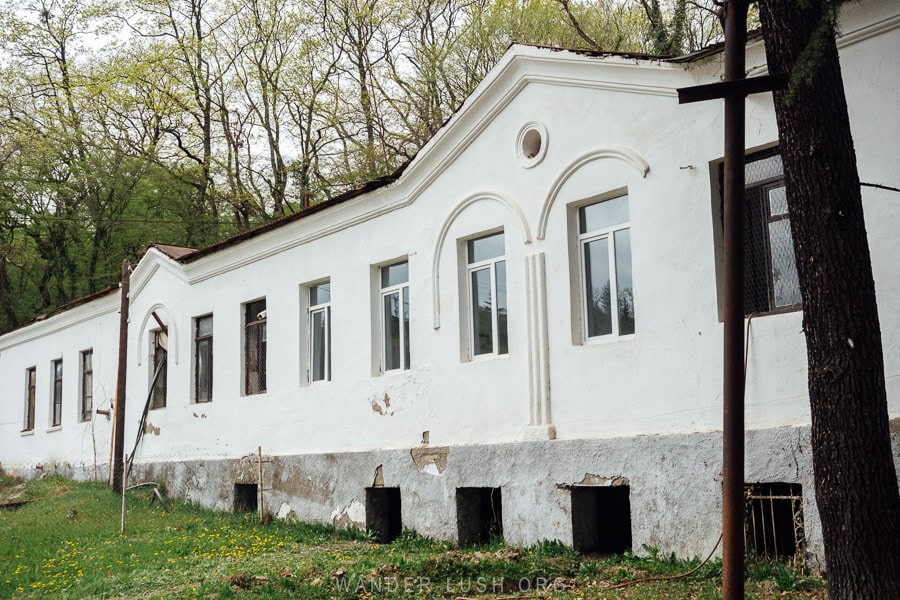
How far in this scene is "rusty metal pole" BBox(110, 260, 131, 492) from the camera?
1888 cm

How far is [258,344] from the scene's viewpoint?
1645 cm

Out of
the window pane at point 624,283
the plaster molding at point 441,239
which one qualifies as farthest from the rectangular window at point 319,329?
the window pane at point 624,283

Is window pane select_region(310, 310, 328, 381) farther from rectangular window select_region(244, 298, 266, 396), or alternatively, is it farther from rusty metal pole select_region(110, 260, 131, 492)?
rusty metal pole select_region(110, 260, 131, 492)

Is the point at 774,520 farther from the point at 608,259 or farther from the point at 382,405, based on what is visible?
the point at 382,405

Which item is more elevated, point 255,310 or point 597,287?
point 255,310

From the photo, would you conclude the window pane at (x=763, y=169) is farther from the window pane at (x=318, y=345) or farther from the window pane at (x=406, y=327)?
the window pane at (x=318, y=345)

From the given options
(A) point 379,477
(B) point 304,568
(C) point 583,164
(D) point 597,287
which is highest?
(C) point 583,164

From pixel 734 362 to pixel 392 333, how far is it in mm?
7848

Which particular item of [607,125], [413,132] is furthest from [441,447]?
[413,132]

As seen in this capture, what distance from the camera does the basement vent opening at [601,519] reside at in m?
10.4

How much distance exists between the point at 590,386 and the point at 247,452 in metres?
7.61

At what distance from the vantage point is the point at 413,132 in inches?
1005

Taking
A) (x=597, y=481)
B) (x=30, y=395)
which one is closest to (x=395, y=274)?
(x=597, y=481)

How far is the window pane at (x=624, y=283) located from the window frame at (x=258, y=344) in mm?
7380
